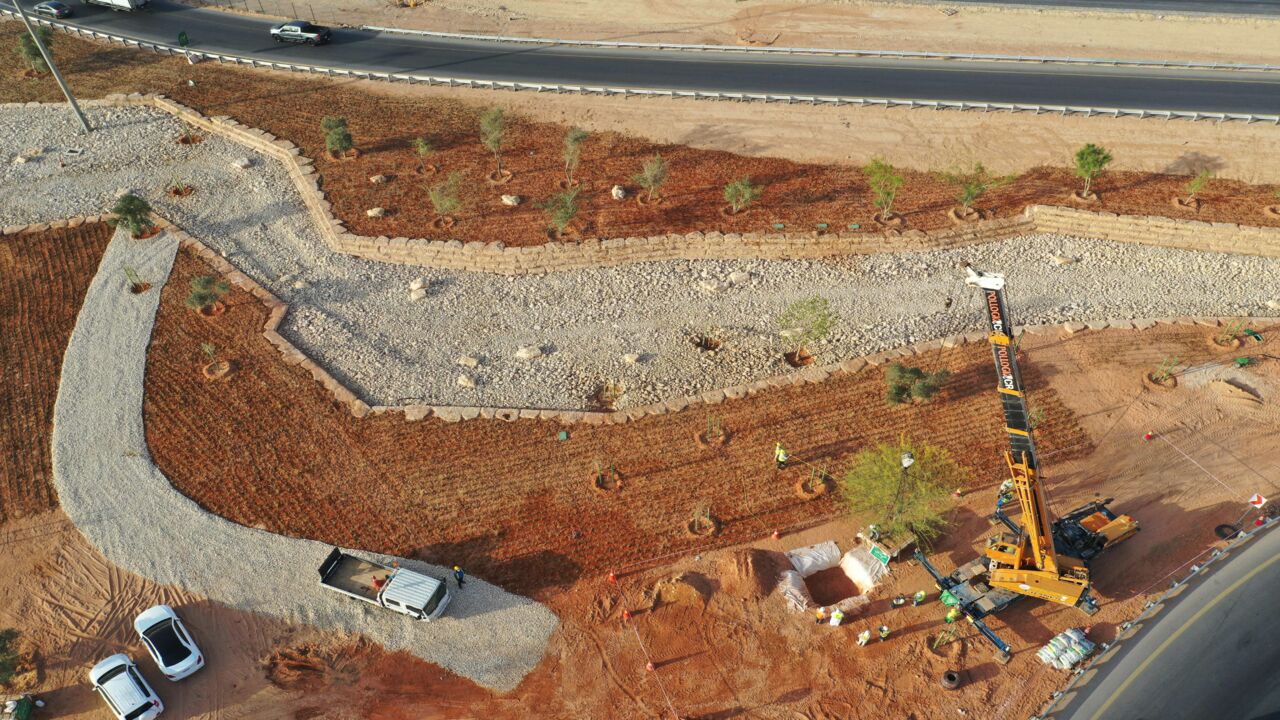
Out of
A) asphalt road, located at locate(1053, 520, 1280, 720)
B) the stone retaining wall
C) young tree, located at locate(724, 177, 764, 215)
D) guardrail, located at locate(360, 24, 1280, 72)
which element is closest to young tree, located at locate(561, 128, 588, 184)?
the stone retaining wall

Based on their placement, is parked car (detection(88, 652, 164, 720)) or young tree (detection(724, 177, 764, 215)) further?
young tree (detection(724, 177, 764, 215))

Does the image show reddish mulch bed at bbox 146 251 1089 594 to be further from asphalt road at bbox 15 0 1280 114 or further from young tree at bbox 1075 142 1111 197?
asphalt road at bbox 15 0 1280 114

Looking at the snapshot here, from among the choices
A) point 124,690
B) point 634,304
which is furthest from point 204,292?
point 634,304

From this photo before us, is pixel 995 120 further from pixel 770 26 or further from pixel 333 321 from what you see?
pixel 333 321

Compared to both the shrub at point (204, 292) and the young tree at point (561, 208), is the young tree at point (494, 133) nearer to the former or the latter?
the young tree at point (561, 208)

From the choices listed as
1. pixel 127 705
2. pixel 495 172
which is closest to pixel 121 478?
pixel 127 705

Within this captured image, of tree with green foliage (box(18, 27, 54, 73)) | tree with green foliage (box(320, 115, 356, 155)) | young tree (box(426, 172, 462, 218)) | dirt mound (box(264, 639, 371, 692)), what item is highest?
tree with green foliage (box(18, 27, 54, 73))
